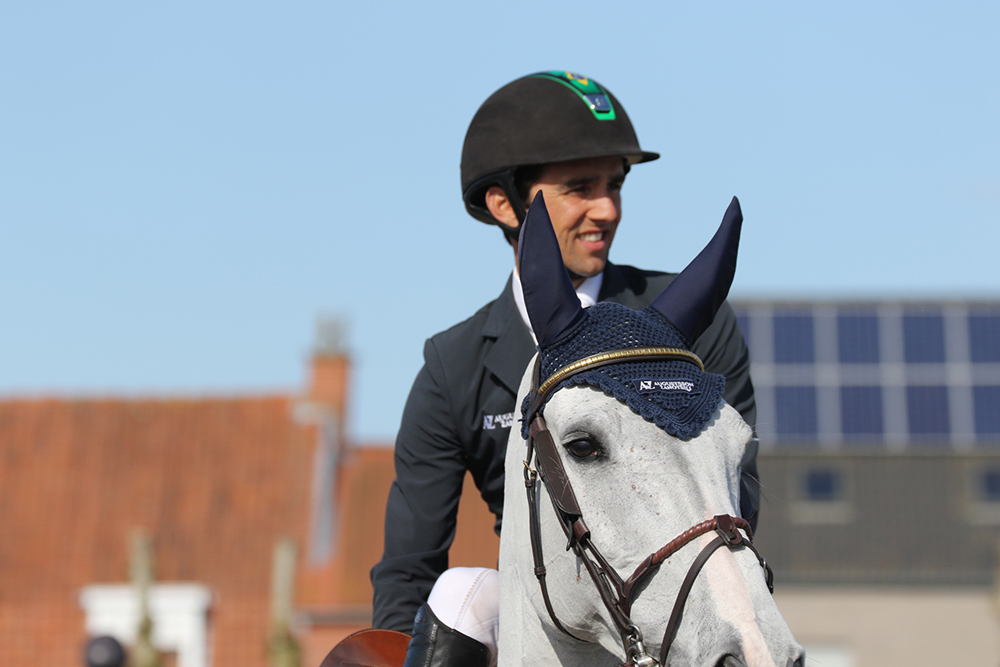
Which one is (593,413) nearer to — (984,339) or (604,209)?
(604,209)

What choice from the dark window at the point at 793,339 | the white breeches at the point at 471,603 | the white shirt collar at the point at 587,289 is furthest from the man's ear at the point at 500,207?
the dark window at the point at 793,339

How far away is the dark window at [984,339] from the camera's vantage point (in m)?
31.0

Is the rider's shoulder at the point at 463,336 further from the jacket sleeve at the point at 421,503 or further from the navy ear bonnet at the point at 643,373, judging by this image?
the navy ear bonnet at the point at 643,373

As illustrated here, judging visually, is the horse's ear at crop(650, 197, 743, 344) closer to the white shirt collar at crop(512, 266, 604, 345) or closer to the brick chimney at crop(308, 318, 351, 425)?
the white shirt collar at crop(512, 266, 604, 345)

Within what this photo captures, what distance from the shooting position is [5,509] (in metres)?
30.7

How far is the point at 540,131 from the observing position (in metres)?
4.42

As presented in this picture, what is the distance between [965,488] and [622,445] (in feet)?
96.7

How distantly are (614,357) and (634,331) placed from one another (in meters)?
0.13

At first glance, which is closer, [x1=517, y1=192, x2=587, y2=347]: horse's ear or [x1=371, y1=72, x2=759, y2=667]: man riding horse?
[x1=517, y1=192, x2=587, y2=347]: horse's ear

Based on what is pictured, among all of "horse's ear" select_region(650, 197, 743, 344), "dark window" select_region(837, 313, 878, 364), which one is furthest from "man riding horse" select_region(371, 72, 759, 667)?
"dark window" select_region(837, 313, 878, 364)

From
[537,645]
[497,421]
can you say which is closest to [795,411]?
[497,421]

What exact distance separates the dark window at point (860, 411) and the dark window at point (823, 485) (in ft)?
5.38

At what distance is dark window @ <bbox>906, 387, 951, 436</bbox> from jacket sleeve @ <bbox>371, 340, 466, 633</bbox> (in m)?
28.8

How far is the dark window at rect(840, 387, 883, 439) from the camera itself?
31.3 metres
